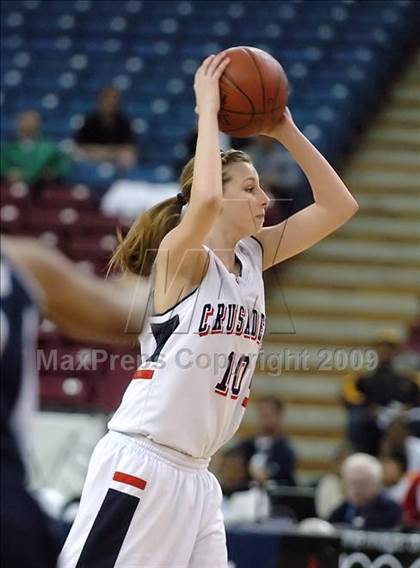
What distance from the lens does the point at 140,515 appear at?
13.9 ft

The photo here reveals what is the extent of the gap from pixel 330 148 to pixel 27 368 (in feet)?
34.9

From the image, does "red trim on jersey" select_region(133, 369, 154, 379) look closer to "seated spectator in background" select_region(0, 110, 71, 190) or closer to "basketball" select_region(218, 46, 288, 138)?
"basketball" select_region(218, 46, 288, 138)

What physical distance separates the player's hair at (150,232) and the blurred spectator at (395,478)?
4.05 m

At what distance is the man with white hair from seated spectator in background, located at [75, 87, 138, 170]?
601 cm

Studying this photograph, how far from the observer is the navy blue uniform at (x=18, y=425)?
285 centimetres

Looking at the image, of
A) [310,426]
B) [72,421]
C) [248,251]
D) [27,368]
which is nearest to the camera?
[27,368]

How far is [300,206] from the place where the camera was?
1220 centimetres

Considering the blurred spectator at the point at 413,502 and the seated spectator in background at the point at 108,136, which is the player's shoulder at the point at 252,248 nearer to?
the blurred spectator at the point at 413,502

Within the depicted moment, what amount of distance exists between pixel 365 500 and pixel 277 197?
14.6 ft

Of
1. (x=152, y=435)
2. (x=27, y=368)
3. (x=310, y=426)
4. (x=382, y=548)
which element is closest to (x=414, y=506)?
(x=382, y=548)

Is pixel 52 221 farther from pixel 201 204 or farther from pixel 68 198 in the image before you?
pixel 201 204

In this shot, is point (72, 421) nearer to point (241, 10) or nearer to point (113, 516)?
point (113, 516)

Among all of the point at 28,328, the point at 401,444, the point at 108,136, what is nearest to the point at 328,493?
the point at 401,444

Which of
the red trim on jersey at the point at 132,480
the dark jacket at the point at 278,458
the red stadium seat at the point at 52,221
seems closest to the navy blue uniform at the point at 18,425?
the red trim on jersey at the point at 132,480
